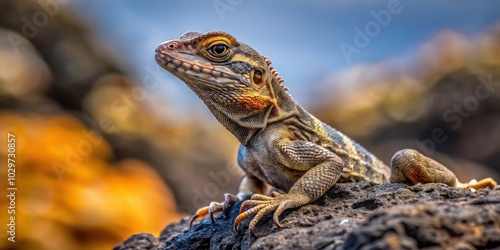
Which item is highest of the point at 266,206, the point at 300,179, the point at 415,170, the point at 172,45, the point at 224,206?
the point at 172,45

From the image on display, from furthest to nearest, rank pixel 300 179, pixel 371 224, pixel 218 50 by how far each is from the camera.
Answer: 1. pixel 218 50
2. pixel 300 179
3. pixel 371 224

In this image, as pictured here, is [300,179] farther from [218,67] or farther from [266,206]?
[218,67]

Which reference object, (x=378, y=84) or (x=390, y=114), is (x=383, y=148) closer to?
(x=390, y=114)

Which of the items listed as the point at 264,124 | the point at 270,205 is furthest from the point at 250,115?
the point at 270,205

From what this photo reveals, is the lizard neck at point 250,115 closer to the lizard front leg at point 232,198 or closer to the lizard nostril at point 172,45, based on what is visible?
the lizard nostril at point 172,45

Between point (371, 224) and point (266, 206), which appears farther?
point (266, 206)

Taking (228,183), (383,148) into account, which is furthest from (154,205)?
(383,148)

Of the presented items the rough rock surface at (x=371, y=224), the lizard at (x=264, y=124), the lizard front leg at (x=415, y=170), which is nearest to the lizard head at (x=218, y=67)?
the lizard at (x=264, y=124)
